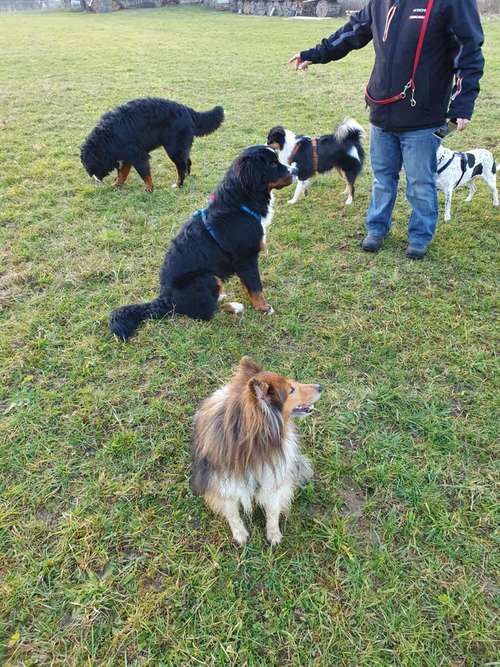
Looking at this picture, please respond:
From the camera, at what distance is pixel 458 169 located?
4160 millimetres

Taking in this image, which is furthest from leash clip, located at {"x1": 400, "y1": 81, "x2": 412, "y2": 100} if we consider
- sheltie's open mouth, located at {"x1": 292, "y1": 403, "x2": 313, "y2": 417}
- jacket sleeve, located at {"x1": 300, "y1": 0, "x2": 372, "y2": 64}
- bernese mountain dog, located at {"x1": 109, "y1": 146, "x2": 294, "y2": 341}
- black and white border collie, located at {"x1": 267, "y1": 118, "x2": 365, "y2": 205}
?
sheltie's open mouth, located at {"x1": 292, "y1": 403, "x2": 313, "y2": 417}

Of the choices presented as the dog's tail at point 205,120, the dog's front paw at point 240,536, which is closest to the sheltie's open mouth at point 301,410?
the dog's front paw at point 240,536

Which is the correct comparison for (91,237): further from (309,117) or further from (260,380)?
(309,117)

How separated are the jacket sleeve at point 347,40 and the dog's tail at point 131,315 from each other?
113 inches

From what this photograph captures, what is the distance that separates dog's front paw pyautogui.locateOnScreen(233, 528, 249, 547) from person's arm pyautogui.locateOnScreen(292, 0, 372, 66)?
13.6 feet

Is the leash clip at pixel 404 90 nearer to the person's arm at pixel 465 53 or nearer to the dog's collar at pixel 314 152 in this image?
the person's arm at pixel 465 53

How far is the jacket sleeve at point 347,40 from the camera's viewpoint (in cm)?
363

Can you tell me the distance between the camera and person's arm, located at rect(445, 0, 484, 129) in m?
2.86

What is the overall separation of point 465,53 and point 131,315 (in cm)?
317

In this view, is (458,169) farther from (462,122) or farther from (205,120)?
(205,120)

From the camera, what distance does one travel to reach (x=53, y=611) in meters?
1.89

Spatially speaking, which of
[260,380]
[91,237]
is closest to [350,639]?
[260,380]

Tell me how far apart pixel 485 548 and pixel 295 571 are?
3.19 ft

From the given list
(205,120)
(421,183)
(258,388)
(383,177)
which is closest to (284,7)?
(205,120)
